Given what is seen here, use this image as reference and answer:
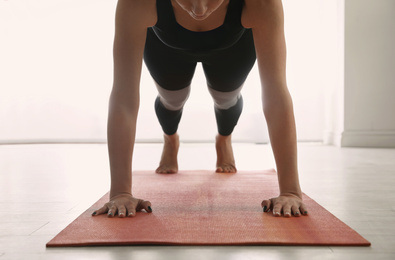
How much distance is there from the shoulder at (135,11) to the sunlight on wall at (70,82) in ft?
11.8

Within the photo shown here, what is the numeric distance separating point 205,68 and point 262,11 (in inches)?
24.5

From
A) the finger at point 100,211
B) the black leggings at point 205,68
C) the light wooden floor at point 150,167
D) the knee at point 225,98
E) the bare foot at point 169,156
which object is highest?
the black leggings at point 205,68

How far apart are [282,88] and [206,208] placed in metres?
0.38

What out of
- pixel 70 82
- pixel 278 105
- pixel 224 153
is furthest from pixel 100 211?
pixel 70 82

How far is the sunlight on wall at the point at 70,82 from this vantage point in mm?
4859

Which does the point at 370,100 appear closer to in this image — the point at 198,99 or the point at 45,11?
the point at 198,99

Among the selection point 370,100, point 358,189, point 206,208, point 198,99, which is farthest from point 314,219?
point 198,99

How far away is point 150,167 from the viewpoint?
2.62 meters

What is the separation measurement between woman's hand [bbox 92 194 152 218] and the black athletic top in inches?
19.8

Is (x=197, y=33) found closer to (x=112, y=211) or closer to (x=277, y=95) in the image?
(x=277, y=95)

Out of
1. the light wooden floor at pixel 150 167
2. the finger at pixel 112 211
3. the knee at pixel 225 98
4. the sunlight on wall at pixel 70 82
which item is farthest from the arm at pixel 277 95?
the sunlight on wall at pixel 70 82

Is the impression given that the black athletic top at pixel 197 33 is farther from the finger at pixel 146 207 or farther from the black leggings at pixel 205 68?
the finger at pixel 146 207

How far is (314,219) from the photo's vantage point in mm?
1097

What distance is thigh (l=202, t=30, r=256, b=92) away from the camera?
1.60 m
